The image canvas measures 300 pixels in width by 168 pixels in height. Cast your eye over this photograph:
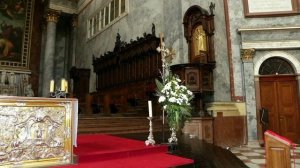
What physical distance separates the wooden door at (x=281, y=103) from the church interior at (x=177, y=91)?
0.03 m

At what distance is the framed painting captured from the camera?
637 inches

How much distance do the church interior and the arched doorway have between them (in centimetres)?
3

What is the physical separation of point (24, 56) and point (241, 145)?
1514cm

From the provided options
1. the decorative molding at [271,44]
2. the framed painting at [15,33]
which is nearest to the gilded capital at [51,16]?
the framed painting at [15,33]

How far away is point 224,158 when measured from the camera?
402 cm

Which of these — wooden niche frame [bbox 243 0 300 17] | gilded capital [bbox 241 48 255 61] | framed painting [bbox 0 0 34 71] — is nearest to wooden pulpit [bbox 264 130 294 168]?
Answer: gilded capital [bbox 241 48 255 61]

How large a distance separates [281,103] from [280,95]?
11.1 inches

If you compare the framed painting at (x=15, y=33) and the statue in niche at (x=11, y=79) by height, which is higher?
the framed painting at (x=15, y=33)

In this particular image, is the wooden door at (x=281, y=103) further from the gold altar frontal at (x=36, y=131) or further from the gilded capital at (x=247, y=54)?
the gold altar frontal at (x=36, y=131)

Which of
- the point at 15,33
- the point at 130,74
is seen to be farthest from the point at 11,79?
the point at 130,74

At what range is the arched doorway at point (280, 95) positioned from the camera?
327 inches

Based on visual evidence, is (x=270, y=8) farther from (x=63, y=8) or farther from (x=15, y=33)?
(x=15, y=33)

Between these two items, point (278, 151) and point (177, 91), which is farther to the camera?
point (177, 91)

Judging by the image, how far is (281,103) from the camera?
851 cm
